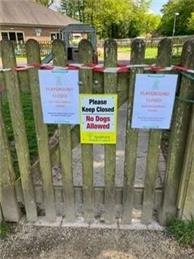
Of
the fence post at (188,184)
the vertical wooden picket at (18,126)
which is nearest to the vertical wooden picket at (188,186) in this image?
the fence post at (188,184)

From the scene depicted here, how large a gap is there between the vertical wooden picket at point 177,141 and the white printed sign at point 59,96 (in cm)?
76

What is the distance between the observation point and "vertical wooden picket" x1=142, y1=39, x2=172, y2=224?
1.86 metres

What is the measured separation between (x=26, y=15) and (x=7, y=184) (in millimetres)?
34829

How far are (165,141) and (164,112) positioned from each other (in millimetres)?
2356

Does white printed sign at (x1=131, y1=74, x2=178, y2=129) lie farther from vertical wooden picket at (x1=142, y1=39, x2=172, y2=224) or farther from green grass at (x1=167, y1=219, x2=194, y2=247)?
green grass at (x1=167, y1=219, x2=194, y2=247)

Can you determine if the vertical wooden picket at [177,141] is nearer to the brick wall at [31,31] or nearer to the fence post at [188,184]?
the fence post at [188,184]

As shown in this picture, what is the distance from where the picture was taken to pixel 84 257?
228 centimetres

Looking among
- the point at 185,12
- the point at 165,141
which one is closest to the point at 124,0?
the point at 185,12

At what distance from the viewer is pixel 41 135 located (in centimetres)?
226

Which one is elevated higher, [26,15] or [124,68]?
[26,15]

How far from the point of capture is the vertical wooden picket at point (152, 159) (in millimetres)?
1861

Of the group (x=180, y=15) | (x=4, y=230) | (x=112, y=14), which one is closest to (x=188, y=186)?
(x=4, y=230)

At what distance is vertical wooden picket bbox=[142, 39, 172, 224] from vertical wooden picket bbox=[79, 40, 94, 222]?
1.55ft

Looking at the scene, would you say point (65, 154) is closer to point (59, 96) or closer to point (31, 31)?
point (59, 96)
